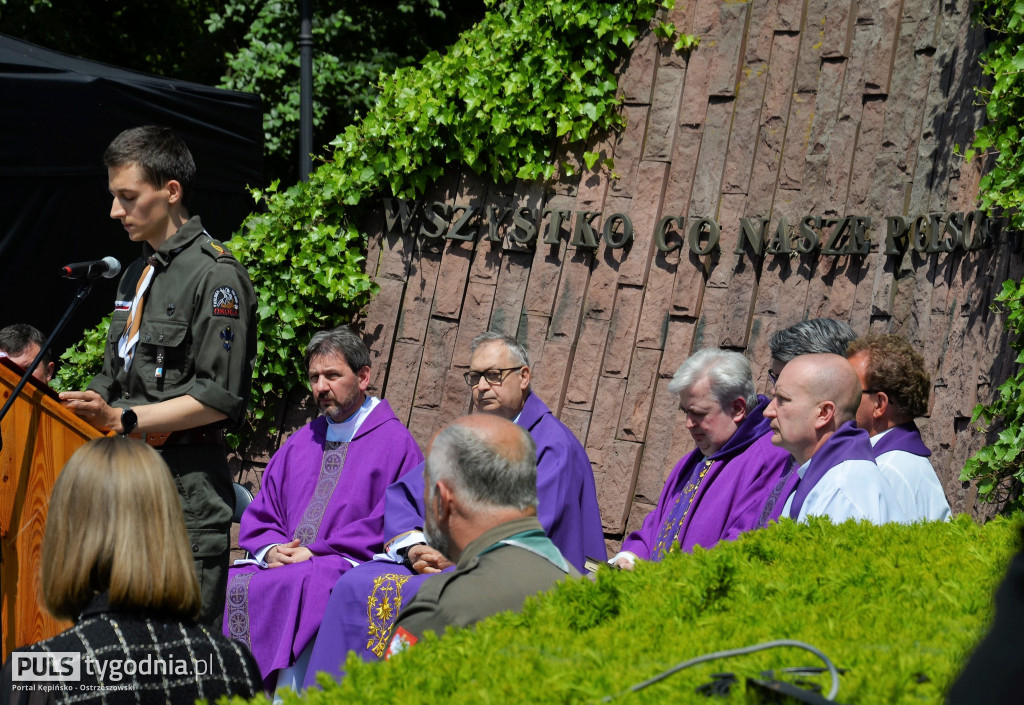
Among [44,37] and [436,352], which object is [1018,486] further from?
[44,37]

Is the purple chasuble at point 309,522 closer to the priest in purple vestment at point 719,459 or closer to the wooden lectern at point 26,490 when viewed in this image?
the priest in purple vestment at point 719,459

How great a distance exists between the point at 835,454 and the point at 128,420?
234 cm

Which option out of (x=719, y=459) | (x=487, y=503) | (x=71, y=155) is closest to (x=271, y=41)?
(x=71, y=155)

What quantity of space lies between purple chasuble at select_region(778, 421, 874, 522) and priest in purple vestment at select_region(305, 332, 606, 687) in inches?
51.2

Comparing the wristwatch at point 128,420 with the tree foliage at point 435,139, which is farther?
the tree foliage at point 435,139

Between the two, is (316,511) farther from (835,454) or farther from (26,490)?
(835,454)

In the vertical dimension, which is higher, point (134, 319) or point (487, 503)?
point (134, 319)

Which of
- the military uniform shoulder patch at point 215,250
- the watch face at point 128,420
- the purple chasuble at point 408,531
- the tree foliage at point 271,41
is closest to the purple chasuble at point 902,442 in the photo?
the purple chasuble at point 408,531

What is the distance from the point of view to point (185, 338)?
12.7ft

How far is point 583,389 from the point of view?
5.84m

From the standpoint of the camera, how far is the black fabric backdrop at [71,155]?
6.54 m

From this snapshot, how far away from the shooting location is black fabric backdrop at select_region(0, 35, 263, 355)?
6.54 metres

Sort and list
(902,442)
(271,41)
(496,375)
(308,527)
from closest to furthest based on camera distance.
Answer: (902,442), (496,375), (308,527), (271,41)

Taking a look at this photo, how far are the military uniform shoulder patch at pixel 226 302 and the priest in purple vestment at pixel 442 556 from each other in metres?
1.35
